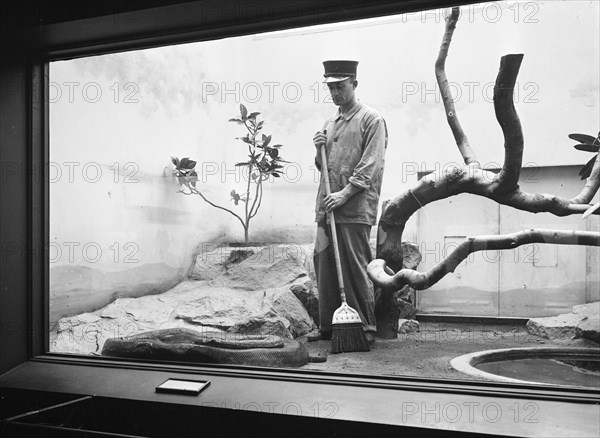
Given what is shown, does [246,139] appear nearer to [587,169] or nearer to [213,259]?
[213,259]

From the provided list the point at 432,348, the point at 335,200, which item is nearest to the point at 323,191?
the point at 335,200

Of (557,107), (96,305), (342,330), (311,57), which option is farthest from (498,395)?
(96,305)

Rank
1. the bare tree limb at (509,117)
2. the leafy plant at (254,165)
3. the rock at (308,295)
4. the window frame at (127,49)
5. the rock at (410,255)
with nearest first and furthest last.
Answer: the window frame at (127,49) → the bare tree limb at (509,117) → the rock at (410,255) → the rock at (308,295) → the leafy plant at (254,165)

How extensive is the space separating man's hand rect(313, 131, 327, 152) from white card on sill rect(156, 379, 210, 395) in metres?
1.18

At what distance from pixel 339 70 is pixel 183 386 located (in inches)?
61.4

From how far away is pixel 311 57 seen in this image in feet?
9.41

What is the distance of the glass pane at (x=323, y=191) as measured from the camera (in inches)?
96.9

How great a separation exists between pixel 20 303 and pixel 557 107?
2.67 meters

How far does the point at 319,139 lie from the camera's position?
113 inches

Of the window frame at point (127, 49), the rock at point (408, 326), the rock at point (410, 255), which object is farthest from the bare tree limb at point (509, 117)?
the rock at point (408, 326)

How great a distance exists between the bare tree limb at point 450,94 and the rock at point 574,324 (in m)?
0.71

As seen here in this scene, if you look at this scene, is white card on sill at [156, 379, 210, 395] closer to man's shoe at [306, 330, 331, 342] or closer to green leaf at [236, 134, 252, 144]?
man's shoe at [306, 330, 331, 342]

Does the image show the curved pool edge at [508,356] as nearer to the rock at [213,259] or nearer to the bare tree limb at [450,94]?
the bare tree limb at [450,94]

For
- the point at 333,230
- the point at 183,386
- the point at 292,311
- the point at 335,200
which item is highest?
the point at 335,200
